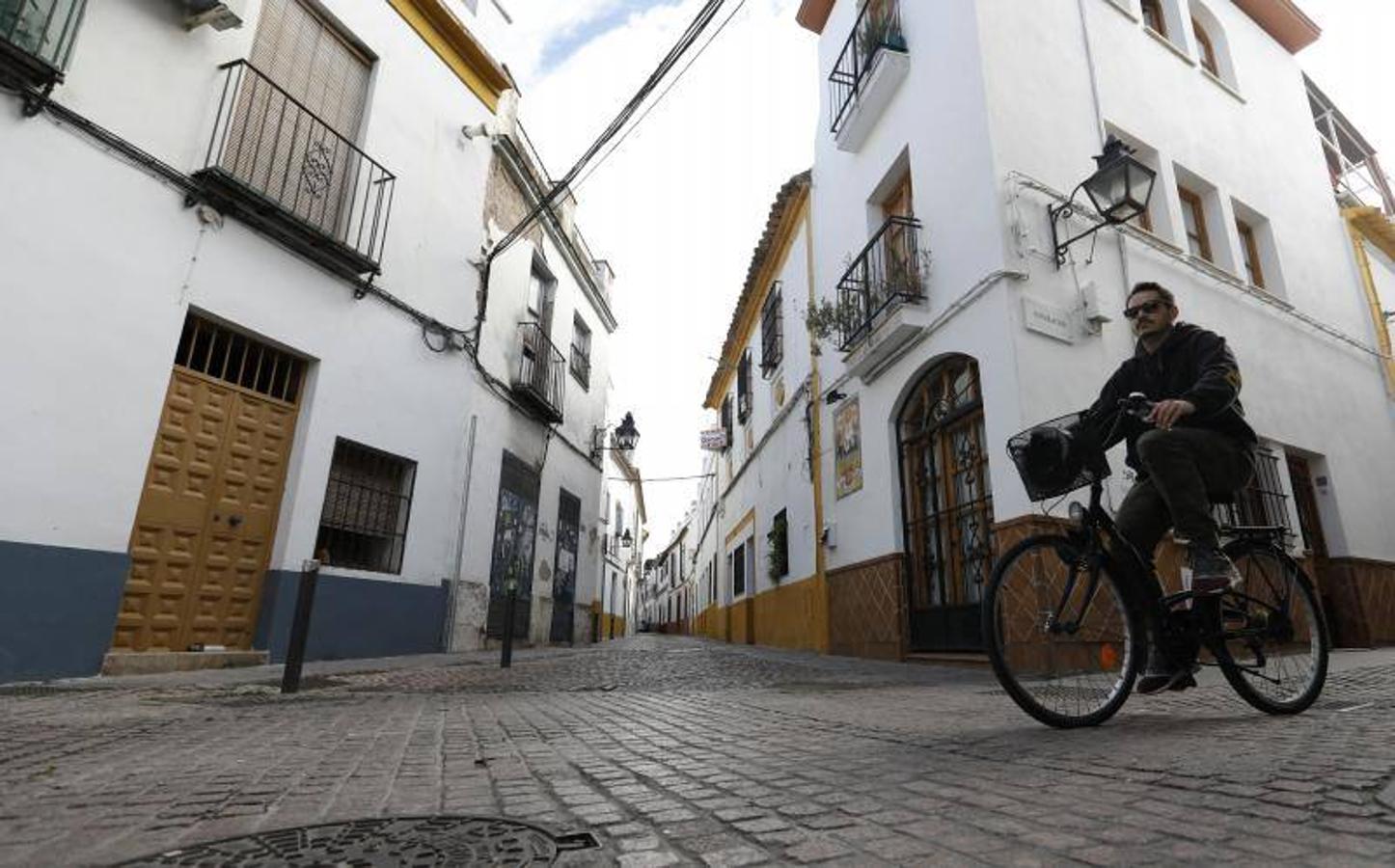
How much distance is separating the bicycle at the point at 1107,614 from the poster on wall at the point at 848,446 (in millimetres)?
5548

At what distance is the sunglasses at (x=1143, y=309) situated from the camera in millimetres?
2850

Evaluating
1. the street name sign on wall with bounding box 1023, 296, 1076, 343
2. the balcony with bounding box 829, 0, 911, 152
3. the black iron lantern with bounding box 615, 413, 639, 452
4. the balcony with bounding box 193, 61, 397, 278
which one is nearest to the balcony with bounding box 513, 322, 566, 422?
the black iron lantern with bounding box 615, 413, 639, 452

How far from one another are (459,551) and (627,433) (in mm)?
5783

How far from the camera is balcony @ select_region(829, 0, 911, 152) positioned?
790cm

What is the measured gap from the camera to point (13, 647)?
14.1 ft

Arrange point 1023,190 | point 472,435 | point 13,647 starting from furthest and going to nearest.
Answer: point 472,435 → point 1023,190 → point 13,647

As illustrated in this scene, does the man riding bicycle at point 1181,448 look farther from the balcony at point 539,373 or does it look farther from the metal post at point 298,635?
the balcony at point 539,373

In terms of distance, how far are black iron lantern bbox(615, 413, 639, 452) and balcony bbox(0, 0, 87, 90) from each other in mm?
9724

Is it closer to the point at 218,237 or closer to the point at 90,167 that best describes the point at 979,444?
the point at 218,237

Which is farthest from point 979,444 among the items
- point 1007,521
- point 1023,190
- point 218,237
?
point 218,237

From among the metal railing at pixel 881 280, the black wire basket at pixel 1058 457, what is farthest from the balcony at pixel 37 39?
the metal railing at pixel 881 280

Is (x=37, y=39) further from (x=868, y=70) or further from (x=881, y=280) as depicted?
(x=868, y=70)

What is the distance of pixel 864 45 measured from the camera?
8.48 m

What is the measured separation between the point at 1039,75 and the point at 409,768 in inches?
305
